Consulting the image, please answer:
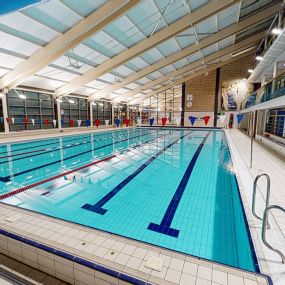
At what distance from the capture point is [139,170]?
5109 mm

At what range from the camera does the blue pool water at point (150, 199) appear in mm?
2312

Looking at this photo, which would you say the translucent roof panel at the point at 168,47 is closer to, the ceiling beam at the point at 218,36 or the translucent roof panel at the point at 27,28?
the ceiling beam at the point at 218,36

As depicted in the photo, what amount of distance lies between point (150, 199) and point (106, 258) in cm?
198

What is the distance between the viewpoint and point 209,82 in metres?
17.7

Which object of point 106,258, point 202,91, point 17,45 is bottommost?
point 106,258

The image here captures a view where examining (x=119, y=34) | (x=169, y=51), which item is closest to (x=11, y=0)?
(x=119, y=34)

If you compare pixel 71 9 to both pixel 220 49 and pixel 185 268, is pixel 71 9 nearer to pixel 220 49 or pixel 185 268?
pixel 185 268

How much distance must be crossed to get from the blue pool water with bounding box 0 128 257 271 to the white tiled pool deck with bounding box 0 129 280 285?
0.40m

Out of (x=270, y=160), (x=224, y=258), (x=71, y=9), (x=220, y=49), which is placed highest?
(x=220, y=49)

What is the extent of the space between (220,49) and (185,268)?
14829 millimetres

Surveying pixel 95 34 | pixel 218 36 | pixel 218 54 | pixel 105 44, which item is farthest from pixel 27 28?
pixel 218 54

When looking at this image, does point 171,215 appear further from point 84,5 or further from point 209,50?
point 209,50

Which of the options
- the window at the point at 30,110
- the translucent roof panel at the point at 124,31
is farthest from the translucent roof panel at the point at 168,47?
the window at the point at 30,110

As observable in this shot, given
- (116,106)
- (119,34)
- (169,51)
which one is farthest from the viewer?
(116,106)
